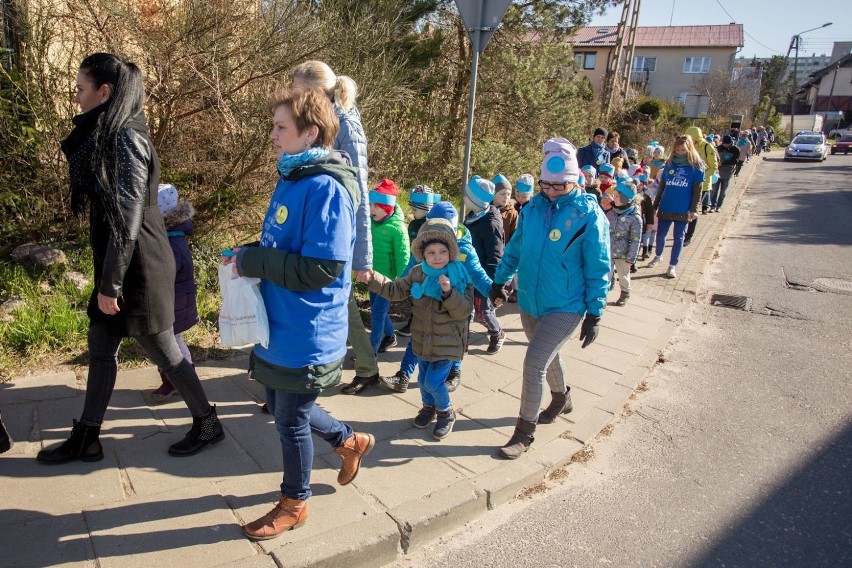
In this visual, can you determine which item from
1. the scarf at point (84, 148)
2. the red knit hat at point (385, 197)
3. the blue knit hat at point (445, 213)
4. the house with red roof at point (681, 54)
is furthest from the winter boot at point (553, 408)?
the house with red roof at point (681, 54)

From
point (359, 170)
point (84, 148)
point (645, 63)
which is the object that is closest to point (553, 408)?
point (359, 170)

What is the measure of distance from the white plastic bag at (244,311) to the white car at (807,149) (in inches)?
1512

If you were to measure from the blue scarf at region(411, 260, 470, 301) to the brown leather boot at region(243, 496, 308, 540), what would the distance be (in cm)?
141

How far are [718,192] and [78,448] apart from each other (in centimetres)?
1499

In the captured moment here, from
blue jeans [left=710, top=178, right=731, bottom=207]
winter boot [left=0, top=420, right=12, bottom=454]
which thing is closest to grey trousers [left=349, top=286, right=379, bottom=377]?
winter boot [left=0, top=420, right=12, bottom=454]

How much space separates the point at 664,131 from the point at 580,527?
83.0ft

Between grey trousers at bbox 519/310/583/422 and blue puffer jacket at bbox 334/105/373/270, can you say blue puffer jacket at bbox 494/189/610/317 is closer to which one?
grey trousers at bbox 519/310/583/422

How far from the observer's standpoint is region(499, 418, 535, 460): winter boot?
11.5 ft

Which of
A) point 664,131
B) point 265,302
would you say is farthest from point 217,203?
point 664,131

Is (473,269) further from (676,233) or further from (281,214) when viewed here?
(676,233)

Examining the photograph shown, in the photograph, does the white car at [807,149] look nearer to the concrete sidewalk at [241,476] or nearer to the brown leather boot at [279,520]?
the concrete sidewalk at [241,476]

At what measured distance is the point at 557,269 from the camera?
3.40 meters

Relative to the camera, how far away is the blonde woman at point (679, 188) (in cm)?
796

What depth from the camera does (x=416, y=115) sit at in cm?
987
